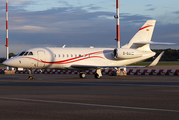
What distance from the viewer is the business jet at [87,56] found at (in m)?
27.6

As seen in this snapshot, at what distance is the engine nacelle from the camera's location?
2998 cm

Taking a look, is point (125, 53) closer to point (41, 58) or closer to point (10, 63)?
point (41, 58)

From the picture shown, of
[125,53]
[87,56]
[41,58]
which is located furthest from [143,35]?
[41,58]

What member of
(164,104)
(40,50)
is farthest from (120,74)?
(164,104)

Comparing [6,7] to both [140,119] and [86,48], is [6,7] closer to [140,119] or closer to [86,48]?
[86,48]

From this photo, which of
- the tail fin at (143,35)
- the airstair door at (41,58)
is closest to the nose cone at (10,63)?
the airstair door at (41,58)

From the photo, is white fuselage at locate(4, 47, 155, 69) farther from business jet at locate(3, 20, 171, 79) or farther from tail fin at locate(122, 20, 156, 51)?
tail fin at locate(122, 20, 156, 51)

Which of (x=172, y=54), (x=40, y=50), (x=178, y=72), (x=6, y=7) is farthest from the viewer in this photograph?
(x=172, y=54)

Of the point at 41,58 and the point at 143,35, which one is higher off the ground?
the point at 143,35

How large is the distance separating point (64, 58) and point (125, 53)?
6364 millimetres

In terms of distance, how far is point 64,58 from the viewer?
28.8m

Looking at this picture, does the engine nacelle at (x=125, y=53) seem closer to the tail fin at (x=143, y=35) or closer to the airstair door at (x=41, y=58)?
the tail fin at (x=143, y=35)

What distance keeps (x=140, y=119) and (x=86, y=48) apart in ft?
76.6

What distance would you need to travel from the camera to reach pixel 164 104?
1005cm
